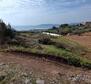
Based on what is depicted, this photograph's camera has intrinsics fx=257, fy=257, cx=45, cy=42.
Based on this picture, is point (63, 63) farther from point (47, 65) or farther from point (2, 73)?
point (2, 73)

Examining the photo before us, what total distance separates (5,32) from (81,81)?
8.80 m

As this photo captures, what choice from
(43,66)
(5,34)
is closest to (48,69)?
(43,66)

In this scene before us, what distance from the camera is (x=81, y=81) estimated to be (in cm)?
884

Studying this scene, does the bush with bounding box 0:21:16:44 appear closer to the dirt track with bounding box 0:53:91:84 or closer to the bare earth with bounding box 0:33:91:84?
the bare earth with bounding box 0:33:91:84

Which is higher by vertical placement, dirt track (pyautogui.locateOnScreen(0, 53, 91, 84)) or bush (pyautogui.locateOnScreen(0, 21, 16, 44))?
bush (pyautogui.locateOnScreen(0, 21, 16, 44))

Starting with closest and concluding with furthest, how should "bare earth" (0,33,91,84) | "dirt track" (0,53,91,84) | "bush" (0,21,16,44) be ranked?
"bare earth" (0,33,91,84) → "dirt track" (0,53,91,84) → "bush" (0,21,16,44)

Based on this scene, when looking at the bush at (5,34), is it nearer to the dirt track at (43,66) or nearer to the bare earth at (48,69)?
the bare earth at (48,69)

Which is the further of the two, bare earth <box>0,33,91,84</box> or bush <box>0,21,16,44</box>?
bush <box>0,21,16,44</box>

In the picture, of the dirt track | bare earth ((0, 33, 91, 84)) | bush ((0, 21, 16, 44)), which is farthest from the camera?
bush ((0, 21, 16, 44))

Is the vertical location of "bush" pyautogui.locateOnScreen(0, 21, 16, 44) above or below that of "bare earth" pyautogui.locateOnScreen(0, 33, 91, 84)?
above

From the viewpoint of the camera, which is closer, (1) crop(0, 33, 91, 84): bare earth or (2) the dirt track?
(1) crop(0, 33, 91, 84): bare earth

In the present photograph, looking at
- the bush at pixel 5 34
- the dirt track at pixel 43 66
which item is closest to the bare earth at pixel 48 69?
the dirt track at pixel 43 66

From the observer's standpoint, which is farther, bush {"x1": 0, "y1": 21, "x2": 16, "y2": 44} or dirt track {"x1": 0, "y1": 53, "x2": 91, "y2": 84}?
bush {"x1": 0, "y1": 21, "x2": 16, "y2": 44}

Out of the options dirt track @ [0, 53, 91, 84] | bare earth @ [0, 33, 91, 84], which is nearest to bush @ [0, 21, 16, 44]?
bare earth @ [0, 33, 91, 84]
